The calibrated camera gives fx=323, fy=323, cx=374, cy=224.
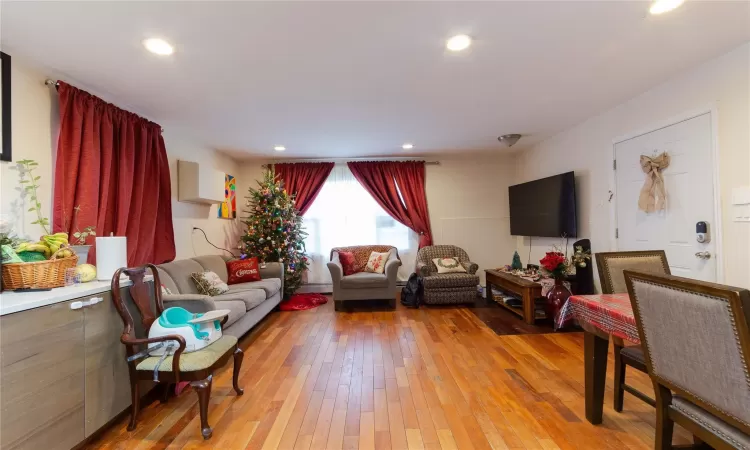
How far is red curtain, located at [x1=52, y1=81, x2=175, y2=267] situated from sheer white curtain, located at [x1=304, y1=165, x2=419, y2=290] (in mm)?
2407

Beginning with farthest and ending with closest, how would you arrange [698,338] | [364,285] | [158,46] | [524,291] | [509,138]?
[364,285] < [509,138] < [524,291] < [158,46] < [698,338]

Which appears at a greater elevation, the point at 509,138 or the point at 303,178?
the point at 509,138

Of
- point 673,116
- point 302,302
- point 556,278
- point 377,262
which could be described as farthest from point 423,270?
point 673,116

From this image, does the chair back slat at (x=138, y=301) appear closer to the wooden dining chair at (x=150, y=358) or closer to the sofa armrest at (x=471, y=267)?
the wooden dining chair at (x=150, y=358)

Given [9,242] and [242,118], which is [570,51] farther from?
[9,242]

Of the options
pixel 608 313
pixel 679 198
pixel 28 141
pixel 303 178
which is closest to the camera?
pixel 608 313

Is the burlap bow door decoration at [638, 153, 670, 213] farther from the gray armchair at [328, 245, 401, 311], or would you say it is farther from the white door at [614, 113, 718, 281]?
the gray armchair at [328, 245, 401, 311]

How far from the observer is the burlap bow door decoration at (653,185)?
2.84 metres

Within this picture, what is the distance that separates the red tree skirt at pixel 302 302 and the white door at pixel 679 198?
155 inches

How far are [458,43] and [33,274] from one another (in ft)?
8.95

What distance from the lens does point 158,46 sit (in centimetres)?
205

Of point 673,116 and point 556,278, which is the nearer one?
point 673,116

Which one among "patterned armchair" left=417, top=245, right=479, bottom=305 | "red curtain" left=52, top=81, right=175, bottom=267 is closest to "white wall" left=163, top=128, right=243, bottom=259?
"red curtain" left=52, top=81, right=175, bottom=267

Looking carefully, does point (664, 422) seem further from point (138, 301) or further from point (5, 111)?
point (5, 111)
